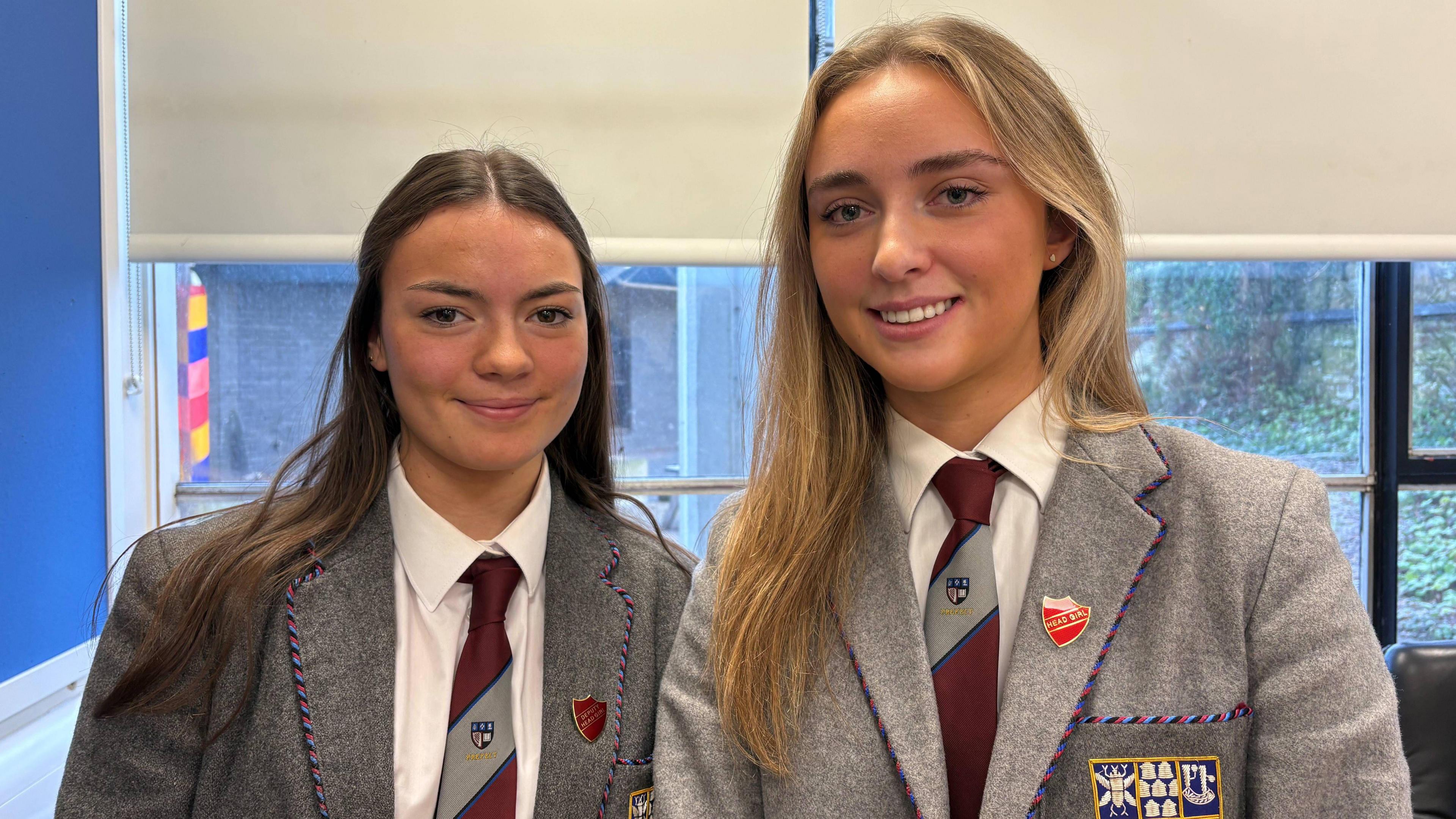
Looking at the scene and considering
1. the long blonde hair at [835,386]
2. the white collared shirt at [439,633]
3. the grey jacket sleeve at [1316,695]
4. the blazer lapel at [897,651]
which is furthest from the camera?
the white collared shirt at [439,633]

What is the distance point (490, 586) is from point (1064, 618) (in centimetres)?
79

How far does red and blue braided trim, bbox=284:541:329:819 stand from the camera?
1271 mm

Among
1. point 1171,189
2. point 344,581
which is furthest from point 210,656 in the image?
point 1171,189

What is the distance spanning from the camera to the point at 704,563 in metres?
1.39

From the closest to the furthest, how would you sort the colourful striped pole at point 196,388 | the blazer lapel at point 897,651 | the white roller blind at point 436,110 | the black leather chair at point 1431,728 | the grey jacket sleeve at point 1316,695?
the grey jacket sleeve at point 1316,695 < the blazer lapel at point 897,651 < the black leather chair at point 1431,728 < the white roller blind at point 436,110 < the colourful striped pole at point 196,388

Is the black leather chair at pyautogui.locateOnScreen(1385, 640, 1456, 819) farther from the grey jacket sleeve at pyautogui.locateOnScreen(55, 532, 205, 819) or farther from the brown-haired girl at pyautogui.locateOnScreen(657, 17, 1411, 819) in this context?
the grey jacket sleeve at pyautogui.locateOnScreen(55, 532, 205, 819)

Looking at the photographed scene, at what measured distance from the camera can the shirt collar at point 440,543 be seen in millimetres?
→ 1416

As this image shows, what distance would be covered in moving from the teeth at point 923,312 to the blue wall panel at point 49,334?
1.86m

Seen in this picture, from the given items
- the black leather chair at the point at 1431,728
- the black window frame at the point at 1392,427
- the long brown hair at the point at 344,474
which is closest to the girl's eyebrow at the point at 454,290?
the long brown hair at the point at 344,474

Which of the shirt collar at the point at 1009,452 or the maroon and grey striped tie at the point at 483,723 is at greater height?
the shirt collar at the point at 1009,452

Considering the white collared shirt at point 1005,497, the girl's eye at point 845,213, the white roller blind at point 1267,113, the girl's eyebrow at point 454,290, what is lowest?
the white collared shirt at point 1005,497

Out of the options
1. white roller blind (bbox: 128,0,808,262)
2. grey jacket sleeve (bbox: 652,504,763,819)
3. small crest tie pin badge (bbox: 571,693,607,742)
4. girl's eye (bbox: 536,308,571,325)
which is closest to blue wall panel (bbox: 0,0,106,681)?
white roller blind (bbox: 128,0,808,262)

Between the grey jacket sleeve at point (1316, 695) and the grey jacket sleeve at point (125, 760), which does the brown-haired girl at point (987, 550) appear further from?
the grey jacket sleeve at point (125, 760)

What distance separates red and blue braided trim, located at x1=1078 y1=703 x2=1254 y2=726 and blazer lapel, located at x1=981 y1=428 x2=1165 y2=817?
1.4 inches
